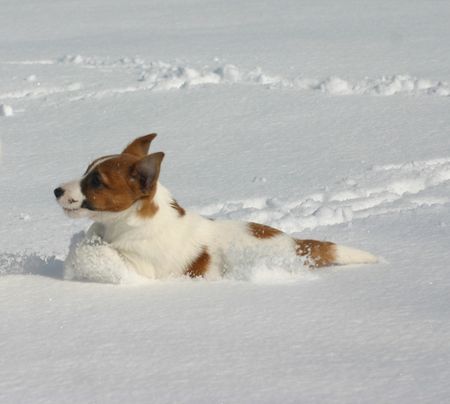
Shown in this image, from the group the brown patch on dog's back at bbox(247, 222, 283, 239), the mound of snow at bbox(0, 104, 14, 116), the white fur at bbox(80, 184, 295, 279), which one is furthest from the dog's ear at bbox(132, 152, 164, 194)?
the mound of snow at bbox(0, 104, 14, 116)

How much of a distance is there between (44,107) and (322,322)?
4521 mm

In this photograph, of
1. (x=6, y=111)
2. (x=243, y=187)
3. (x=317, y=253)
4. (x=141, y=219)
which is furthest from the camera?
(x=6, y=111)

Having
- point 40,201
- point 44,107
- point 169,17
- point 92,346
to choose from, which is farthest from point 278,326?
point 169,17

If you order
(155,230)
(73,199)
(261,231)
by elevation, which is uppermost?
(73,199)

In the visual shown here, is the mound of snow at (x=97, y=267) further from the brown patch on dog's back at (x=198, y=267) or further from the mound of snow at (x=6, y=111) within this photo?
the mound of snow at (x=6, y=111)

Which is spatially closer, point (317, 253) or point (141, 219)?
point (141, 219)

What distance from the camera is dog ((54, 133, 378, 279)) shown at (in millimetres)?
3881

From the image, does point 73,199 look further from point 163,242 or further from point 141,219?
point 163,242

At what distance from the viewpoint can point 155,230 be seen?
3.97 m

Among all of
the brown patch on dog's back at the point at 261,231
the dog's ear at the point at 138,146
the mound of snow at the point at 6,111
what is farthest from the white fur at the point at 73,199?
the mound of snow at the point at 6,111

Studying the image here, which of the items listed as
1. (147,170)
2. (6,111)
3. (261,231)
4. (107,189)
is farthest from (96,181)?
(6,111)

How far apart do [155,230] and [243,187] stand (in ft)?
5.45

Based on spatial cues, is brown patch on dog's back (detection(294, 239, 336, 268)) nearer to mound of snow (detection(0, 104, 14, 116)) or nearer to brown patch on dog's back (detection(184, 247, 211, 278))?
brown patch on dog's back (detection(184, 247, 211, 278))

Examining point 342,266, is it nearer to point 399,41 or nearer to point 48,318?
point 48,318
